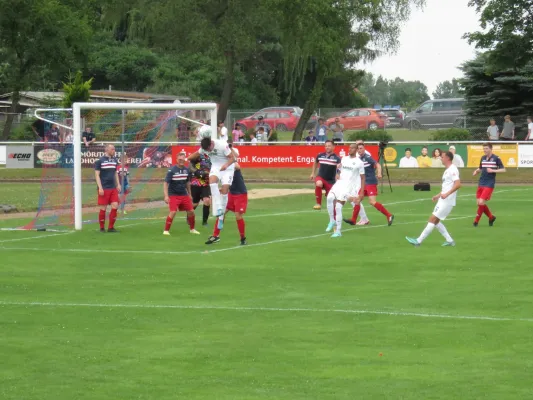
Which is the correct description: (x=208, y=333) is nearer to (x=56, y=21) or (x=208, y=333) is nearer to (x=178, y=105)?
(x=178, y=105)

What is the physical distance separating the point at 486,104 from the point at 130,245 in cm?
3765

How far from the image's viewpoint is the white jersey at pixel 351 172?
22636mm

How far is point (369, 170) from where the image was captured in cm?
2539

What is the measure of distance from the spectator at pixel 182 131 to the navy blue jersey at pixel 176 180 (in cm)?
609

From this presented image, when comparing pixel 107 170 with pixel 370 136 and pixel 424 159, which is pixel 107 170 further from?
pixel 370 136

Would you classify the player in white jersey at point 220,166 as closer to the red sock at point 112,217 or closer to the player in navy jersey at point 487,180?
the red sock at point 112,217

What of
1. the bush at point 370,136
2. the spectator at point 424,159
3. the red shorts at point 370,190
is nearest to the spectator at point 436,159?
the spectator at point 424,159

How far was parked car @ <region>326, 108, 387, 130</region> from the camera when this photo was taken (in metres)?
58.6

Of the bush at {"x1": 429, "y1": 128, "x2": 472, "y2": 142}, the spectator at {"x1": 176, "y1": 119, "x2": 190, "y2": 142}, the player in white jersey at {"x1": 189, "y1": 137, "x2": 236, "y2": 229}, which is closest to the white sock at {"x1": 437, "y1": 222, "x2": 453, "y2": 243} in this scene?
the player in white jersey at {"x1": 189, "y1": 137, "x2": 236, "y2": 229}

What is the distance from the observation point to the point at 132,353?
1113 cm

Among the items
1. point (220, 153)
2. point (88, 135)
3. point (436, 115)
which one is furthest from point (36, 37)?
point (220, 153)

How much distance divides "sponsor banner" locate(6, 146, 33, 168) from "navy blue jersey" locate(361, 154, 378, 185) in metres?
23.8

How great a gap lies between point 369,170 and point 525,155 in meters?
18.6

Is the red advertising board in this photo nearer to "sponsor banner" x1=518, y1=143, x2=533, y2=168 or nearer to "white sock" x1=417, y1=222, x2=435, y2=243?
"sponsor banner" x1=518, y1=143, x2=533, y2=168
